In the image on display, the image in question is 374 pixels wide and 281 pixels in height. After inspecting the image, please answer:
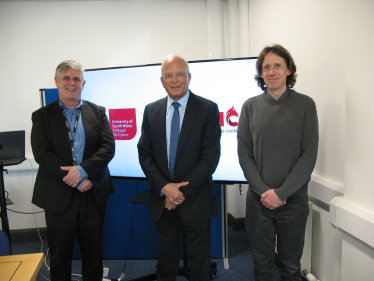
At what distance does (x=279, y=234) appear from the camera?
1666 millimetres

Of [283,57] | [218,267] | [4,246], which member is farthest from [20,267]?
[218,267]

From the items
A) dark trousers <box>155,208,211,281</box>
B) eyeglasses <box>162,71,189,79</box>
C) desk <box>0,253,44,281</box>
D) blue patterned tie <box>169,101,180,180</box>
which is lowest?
dark trousers <box>155,208,211,281</box>

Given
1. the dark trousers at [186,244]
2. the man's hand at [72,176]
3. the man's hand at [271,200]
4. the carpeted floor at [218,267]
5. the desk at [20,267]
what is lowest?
the carpeted floor at [218,267]

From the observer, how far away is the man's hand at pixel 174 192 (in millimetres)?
1628

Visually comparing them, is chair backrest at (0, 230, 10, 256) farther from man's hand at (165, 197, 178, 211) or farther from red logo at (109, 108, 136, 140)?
red logo at (109, 108, 136, 140)

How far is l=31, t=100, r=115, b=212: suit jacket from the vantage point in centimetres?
180

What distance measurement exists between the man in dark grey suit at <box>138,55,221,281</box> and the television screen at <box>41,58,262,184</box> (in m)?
0.57

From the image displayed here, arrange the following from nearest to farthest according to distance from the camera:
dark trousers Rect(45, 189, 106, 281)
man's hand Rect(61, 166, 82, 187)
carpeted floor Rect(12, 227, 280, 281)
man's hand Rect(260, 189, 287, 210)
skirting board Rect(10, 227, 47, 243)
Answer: man's hand Rect(260, 189, 287, 210), man's hand Rect(61, 166, 82, 187), dark trousers Rect(45, 189, 106, 281), carpeted floor Rect(12, 227, 280, 281), skirting board Rect(10, 227, 47, 243)

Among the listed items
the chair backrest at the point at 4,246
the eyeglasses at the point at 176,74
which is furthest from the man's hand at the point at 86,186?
the eyeglasses at the point at 176,74

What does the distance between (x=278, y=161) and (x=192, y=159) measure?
1.69 feet

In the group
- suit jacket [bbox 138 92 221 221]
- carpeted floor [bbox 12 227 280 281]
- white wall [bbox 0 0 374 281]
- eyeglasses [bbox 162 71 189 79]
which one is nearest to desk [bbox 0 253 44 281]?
suit jacket [bbox 138 92 221 221]

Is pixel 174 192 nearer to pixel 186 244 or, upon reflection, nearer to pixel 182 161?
pixel 182 161

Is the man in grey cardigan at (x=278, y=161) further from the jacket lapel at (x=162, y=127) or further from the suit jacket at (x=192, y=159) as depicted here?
the jacket lapel at (x=162, y=127)

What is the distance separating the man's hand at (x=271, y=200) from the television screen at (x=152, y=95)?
0.68 m
